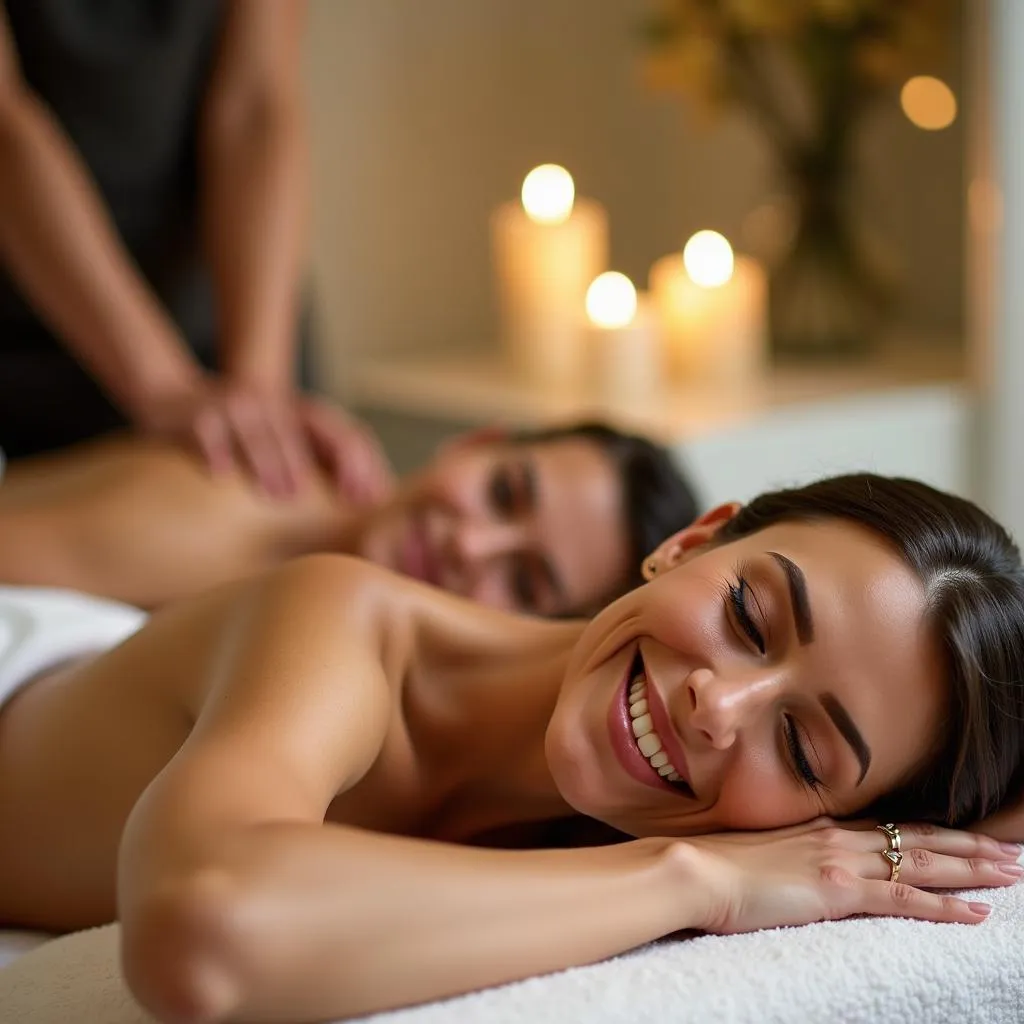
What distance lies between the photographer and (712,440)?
2244 millimetres

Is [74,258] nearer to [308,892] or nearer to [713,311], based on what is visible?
[713,311]

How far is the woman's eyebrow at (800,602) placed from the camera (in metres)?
1.04

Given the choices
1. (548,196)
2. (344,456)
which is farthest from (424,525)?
(548,196)

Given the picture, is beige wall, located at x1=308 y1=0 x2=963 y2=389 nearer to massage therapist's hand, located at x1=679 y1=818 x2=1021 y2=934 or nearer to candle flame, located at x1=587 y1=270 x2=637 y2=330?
candle flame, located at x1=587 y1=270 x2=637 y2=330

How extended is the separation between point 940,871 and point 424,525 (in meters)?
0.81

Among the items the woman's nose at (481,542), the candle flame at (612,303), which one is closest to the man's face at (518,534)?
the woman's nose at (481,542)

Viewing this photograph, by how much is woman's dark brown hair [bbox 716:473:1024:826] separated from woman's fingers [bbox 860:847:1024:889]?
4 centimetres

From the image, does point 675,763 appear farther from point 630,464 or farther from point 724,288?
point 724,288

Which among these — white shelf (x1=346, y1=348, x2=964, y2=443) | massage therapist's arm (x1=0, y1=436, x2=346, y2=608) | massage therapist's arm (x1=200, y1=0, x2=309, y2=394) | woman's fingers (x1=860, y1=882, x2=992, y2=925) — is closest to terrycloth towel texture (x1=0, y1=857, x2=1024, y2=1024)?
woman's fingers (x1=860, y1=882, x2=992, y2=925)

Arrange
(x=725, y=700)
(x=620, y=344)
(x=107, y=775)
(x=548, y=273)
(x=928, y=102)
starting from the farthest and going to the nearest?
(x=928, y=102)
(x=548, y=273)
(x=620, y=344)
(x=107, y=775)
(x=725, y=700)

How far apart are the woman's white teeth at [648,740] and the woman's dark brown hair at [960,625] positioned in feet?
0.56

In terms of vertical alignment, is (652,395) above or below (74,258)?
below

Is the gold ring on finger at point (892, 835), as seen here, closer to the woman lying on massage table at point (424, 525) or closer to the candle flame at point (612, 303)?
the woman lying on massage table at point (424, 525)

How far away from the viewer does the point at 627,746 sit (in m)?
1.04
